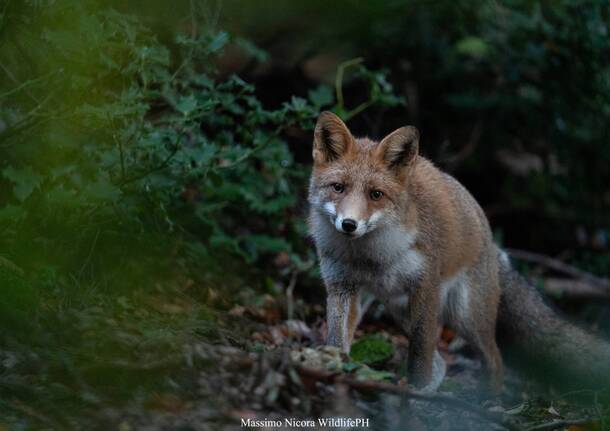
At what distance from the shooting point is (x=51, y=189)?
17.9 feet

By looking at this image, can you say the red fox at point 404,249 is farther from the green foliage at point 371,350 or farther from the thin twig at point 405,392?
the thin twig at point 405,392

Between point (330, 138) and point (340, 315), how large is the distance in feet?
4.62

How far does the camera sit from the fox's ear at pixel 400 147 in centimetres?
588

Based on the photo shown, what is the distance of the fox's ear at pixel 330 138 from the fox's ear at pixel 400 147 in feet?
0.94

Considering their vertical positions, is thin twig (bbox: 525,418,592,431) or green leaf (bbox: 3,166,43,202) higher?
green leaf (bbox: 3,166,43,202)

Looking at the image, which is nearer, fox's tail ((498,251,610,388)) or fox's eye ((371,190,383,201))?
fox's eye ((371,190,383,201))

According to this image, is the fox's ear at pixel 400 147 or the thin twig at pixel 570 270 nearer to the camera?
the fox's ear at pixel 400 147

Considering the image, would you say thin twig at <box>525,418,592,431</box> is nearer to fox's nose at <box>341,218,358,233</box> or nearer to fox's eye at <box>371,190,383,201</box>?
fox's nose at <box>341,218,358,233</box>

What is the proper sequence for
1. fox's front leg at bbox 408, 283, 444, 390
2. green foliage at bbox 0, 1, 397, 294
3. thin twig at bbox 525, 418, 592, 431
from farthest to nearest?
fox's front leg at bbox 408, 283, 444, 390, green foliage at bbox 0, 1, 397, 294, thin twig at bbox 525, 418, 592, 431

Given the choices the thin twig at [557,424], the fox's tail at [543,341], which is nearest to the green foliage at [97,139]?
the fox's tail at [543,341]

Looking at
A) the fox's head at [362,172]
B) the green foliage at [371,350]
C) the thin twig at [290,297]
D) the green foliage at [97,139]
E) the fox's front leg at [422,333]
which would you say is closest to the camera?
the green foliage at [97,139]

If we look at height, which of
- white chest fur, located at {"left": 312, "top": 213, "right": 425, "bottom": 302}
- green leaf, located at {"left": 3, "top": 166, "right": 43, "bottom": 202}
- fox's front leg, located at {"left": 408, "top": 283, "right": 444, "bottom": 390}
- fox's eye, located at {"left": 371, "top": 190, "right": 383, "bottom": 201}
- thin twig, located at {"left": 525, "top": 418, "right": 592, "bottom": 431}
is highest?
fox's eye, located at {"left": 371, "top": 190, "right": 383, "bottom": 201}

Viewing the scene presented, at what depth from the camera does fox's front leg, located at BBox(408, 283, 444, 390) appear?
19.9 feet

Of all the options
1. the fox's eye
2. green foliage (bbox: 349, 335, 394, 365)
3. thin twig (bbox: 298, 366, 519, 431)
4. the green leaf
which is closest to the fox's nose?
the fox's eye
